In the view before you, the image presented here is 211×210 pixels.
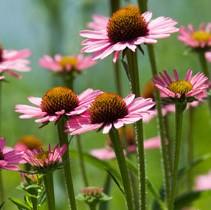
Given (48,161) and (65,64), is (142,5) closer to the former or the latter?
(48,161)

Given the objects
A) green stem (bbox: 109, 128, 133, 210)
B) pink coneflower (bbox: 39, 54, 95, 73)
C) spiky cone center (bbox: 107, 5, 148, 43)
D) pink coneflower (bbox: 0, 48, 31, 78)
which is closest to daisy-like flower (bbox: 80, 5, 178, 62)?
spiky cone center (bbox: 107, 5, 148, 43)

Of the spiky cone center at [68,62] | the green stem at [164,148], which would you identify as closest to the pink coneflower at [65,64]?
the spiky cone center at [68,62]

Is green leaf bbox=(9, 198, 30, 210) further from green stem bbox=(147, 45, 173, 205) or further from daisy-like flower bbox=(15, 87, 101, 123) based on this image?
green stem bbox=(147, 45, 173, 205)

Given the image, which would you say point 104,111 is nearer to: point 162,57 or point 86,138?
point 162,57

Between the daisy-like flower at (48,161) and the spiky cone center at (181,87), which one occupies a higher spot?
the spiky cone center at (181,87)

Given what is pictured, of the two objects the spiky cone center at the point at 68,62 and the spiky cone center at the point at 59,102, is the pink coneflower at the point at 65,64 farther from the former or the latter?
the spiky cone center at the point at 59,102
